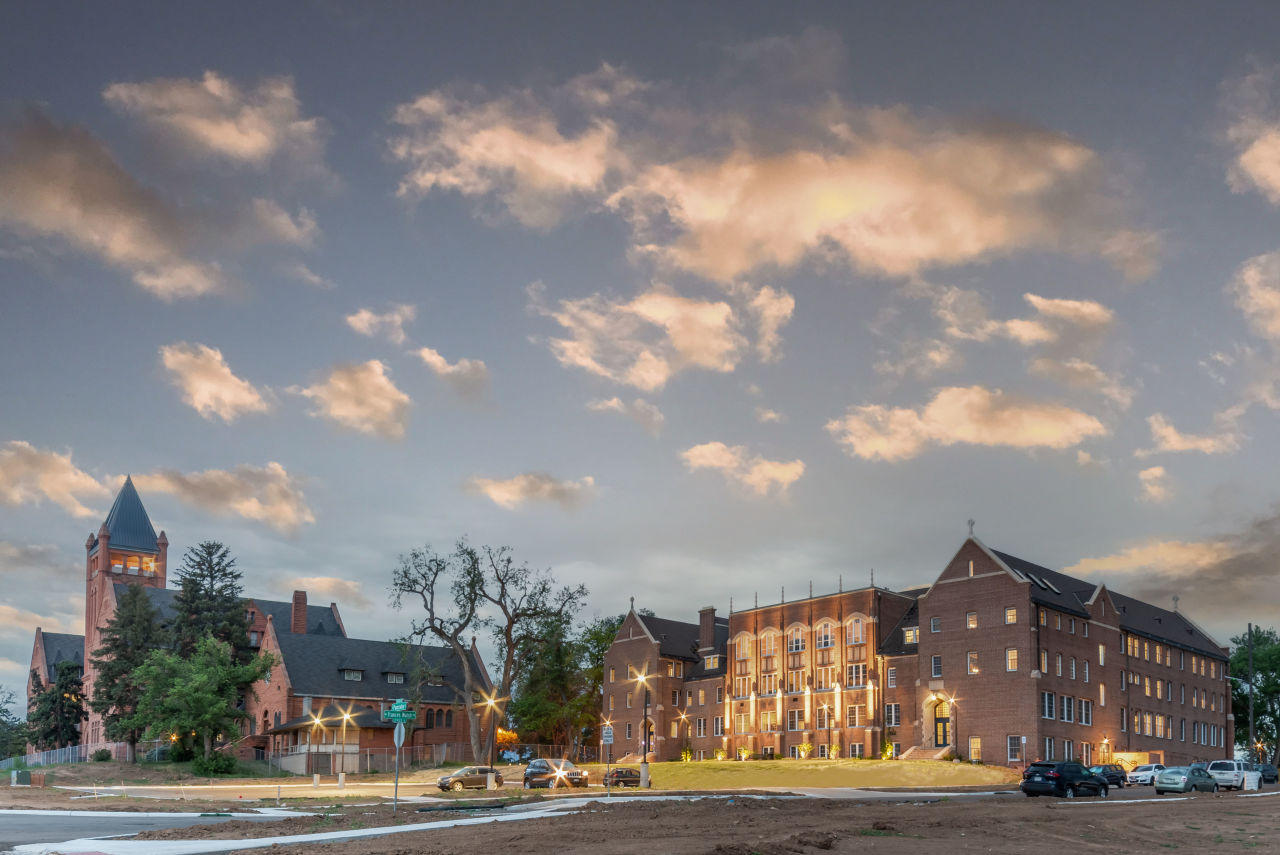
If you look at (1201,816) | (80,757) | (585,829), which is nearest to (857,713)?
(1201,816)

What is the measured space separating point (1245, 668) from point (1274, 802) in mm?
86647

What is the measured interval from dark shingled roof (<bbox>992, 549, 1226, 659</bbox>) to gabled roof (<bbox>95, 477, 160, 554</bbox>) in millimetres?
111422

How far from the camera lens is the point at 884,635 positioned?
Result: 89375 millimetres

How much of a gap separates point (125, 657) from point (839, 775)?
6381cm

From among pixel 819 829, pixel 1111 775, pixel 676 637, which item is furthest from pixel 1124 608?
pixel 819 829

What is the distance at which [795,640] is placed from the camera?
312 feet

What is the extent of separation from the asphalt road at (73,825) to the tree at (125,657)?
6217 centimetres

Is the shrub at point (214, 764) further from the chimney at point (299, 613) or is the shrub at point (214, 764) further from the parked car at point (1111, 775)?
the parked car at point (1111, 775)

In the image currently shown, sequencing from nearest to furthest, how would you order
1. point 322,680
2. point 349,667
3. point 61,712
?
point 322,680, point 349,667, point 61,712

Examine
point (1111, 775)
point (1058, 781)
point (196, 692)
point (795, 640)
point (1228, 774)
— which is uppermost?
point (795, 640)

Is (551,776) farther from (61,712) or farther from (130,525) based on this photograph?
(130,525)

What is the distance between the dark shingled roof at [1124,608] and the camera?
3206 inches

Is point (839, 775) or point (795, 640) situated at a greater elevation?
point (795, 640)

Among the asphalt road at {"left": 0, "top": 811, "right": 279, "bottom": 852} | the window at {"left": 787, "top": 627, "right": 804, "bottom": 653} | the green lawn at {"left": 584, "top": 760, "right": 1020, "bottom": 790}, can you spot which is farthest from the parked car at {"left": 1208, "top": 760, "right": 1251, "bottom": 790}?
the asphalt road at {"left": 0, "top": 811, "right": 279, "bottom": 852}
